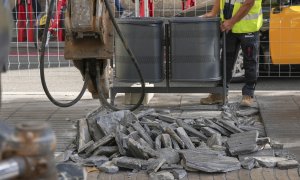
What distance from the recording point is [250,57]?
332 inches

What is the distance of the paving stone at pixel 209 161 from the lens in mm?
5762

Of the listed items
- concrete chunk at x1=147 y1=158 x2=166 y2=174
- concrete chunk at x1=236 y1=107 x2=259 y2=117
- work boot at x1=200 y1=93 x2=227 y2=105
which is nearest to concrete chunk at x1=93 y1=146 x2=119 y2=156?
concrete chunk at x1=147 y1=158 x2=166 y2=174

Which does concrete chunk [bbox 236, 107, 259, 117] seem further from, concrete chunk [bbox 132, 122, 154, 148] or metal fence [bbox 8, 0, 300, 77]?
metal fence [bbox 8, 0, 300, 77]

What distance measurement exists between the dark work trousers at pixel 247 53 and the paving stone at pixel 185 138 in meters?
2.09

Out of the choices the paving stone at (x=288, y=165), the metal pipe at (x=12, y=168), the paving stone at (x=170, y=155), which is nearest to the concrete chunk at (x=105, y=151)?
the paving stone at (x=170, y=155)

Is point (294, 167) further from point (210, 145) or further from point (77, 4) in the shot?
point (77, 4)

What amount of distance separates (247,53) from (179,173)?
3.18 metres

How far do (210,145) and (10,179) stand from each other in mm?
4731

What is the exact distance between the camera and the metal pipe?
5.98 feet

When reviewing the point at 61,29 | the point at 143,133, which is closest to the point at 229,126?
the point at 143,133

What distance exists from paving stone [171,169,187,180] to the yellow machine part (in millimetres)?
4753

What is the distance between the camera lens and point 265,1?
10.3 meters

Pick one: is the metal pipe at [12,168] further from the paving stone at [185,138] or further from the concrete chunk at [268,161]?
the paving stone at [185,138]

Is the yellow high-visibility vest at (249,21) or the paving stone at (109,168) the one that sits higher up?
the yellow high-visibility vest at (249,21)
